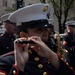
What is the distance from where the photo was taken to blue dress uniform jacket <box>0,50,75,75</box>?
3.02 m

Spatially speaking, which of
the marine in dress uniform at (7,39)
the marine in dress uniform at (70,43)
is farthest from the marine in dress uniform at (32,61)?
the marine in dress uniform at (7,39)

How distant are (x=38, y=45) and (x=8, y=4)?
43.8 metres

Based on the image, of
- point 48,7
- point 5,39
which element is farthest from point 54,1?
point 48,7

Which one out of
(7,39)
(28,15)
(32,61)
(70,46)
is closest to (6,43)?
(7,39)

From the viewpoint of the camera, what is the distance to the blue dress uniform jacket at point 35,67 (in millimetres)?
3021

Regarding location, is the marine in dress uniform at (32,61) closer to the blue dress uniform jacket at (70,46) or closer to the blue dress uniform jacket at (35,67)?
the blue dress uniform jacket at (35,67)

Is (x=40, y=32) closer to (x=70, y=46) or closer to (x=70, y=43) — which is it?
(x=70, y=46)

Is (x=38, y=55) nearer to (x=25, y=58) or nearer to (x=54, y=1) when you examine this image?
(x=25, y=58)

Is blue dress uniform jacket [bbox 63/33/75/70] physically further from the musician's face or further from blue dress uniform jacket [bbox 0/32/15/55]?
the musician's face

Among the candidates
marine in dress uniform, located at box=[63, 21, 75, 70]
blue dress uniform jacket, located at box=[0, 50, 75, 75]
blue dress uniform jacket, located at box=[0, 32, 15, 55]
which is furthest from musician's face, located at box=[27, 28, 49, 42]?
blue dress uniform jacket, located at box=[0, 32, 15, 55]

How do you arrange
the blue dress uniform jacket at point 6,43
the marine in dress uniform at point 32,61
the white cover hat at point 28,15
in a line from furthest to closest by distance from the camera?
1. the blue dress uniform jacket at point 6,43
2. the white cover hat at point 28,15
3. the marine in dress uniform at point 32,61

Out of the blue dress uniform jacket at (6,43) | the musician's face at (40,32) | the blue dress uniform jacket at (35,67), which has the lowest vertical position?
the blue dress uniform jacket at (6,43)

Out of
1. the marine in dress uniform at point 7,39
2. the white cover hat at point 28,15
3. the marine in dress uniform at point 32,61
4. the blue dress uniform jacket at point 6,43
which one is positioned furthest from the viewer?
the marine in dress uniform at point 7,39

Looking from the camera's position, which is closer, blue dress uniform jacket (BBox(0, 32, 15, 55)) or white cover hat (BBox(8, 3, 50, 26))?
white cover hat (BBox(8, 3, 50, 26))
